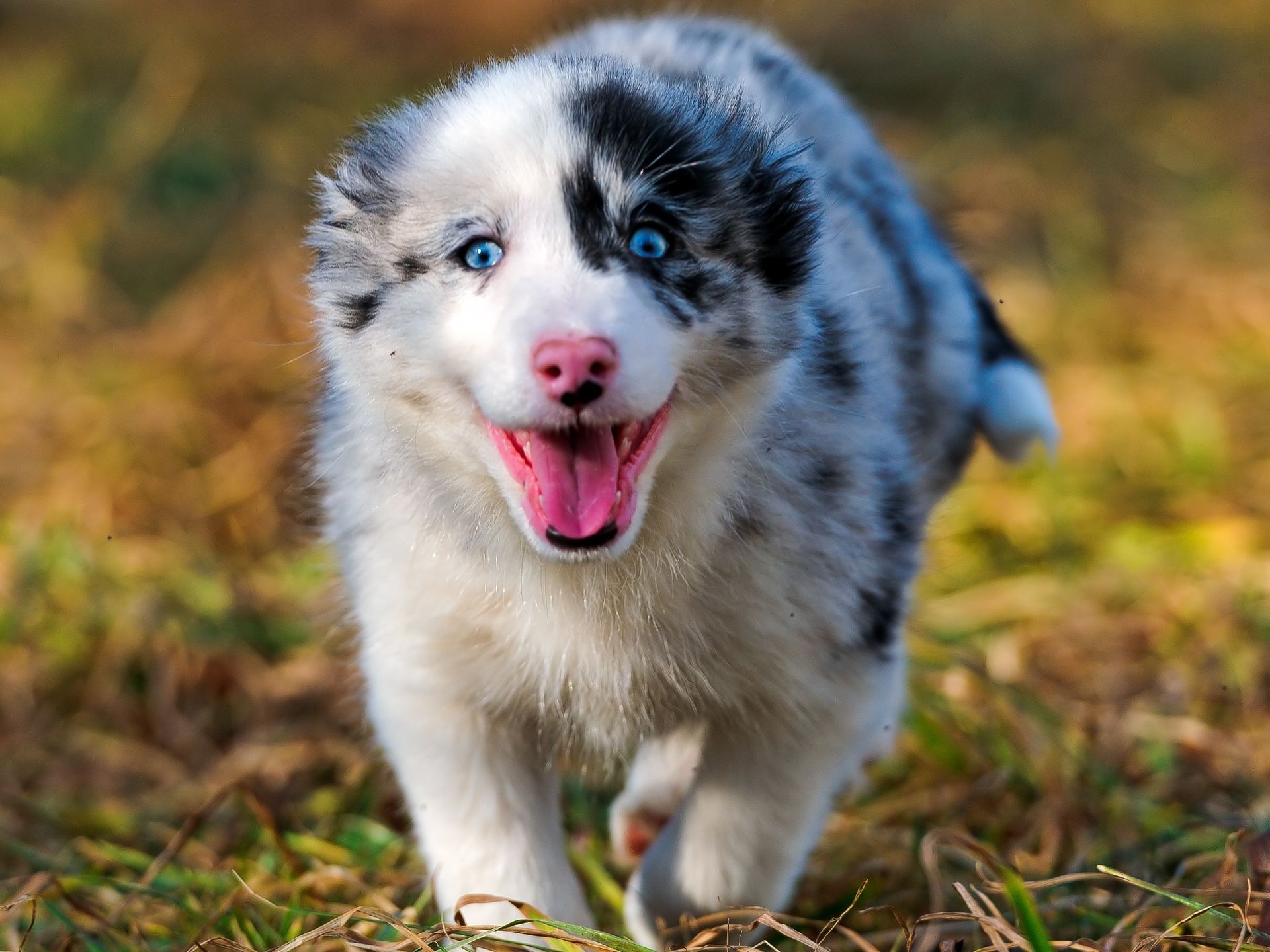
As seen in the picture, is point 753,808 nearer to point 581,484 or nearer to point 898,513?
point 898,513

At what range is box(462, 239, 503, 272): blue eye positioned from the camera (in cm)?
242

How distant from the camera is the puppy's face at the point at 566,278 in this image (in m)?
2.27

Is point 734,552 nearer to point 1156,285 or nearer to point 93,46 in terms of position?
point 1156,285

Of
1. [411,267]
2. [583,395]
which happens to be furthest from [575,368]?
[411,267]

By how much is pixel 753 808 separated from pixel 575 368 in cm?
113

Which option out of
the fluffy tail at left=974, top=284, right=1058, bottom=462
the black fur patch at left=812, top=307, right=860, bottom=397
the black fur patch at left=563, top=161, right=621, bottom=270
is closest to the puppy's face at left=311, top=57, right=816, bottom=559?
the black fur patch at left=563, top=161, right=621, bottom=270

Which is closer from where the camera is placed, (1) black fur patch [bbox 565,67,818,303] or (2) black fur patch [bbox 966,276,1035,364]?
(1) black fur patch [bbox 565,67,818,303]

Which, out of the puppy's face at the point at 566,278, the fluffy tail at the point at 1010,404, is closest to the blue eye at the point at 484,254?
the puppy's face at the point at 566,278

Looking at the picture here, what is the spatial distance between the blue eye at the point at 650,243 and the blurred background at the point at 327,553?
0.87 meters

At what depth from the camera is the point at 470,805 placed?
2.91m

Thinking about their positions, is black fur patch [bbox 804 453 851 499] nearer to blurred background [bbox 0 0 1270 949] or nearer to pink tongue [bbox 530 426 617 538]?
pink tongue [bbox 530 426 617 538]

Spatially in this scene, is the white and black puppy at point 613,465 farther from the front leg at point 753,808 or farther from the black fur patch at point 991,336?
the black fur patch at point 991,336

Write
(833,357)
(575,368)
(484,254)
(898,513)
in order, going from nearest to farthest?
(575,368) → (484,254) → (833,357) → (898,513)

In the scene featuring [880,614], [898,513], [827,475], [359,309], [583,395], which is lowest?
[880,614]
